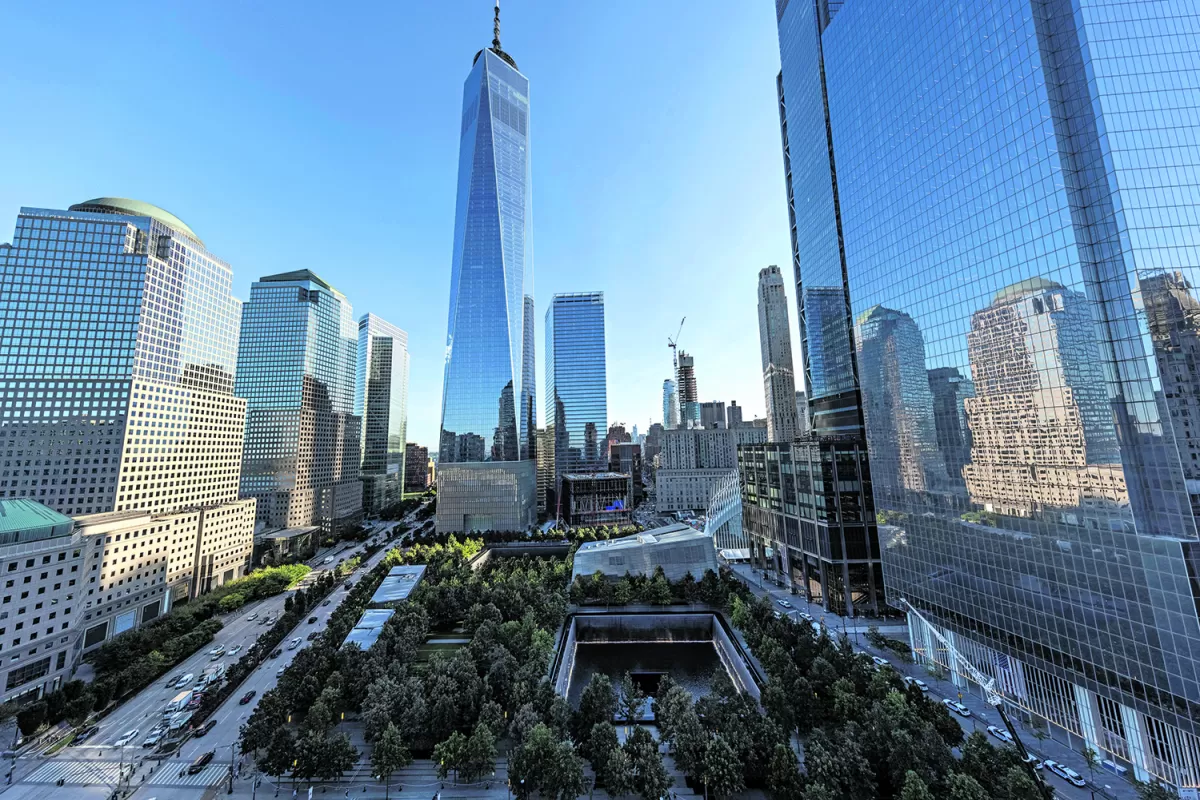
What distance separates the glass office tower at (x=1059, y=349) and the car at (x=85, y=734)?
83136mm

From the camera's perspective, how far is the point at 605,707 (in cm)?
3822

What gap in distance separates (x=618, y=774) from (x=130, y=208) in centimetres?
11637

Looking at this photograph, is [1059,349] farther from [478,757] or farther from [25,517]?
[25,517]

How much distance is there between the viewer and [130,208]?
80.0 metres

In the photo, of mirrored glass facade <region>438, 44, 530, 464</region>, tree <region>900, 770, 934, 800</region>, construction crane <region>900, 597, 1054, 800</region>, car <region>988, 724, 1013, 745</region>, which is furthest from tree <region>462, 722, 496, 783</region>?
mirrored glass facade <region>438, 44, 530, 464</region>

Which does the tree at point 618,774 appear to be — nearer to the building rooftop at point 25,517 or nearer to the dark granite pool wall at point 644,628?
the dark granite pool wall at point 644,628

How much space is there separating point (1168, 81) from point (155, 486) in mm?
→ 133422

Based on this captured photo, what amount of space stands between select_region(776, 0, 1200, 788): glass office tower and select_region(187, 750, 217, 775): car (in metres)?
68.8

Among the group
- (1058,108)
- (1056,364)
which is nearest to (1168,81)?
(1058,108)

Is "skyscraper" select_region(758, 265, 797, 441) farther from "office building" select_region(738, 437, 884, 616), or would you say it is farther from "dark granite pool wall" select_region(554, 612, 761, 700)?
"dark granite pool wall" select_region(554, 612, 761, 700)

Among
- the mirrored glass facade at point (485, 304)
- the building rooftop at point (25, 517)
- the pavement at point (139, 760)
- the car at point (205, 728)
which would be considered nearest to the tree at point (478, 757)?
the pavement at point (139, 760)

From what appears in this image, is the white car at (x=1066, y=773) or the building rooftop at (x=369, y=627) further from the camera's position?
the building rooftop at (x=369, y=627)

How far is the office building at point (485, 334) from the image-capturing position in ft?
399

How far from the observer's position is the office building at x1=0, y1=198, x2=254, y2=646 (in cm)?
6844
